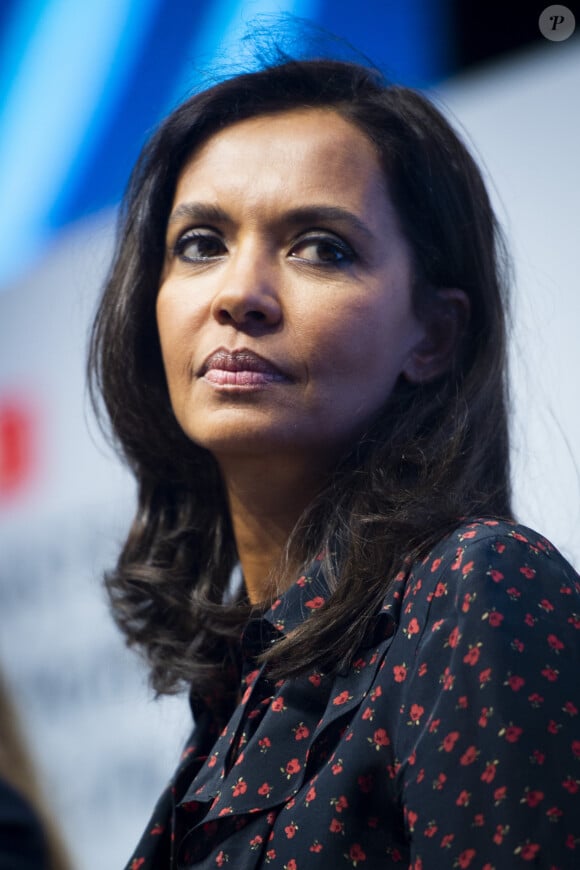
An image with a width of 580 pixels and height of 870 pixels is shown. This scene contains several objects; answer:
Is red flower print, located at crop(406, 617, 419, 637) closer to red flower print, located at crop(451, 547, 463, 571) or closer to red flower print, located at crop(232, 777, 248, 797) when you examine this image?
red flower print, located at crop(451, 547, 463, 571)

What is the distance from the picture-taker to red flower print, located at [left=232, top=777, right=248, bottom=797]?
135 centimetres

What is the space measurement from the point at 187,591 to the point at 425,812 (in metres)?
0.85

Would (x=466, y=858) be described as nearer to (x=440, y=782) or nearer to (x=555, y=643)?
(x=440, y=782)

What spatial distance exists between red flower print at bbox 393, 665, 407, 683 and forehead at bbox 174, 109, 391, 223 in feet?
2.24

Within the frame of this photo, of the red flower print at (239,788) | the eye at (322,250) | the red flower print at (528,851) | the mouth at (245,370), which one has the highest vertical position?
the eye at (322,250)

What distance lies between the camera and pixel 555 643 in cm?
115

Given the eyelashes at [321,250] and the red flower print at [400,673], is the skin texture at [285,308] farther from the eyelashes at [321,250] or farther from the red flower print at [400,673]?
the red flower print at [400,673]

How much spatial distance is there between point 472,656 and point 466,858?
0.19 m

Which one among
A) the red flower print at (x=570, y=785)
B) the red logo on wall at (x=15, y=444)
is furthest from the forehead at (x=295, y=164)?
the red logo on wall at (x=15, y=444)

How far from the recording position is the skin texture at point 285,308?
60.2 inches

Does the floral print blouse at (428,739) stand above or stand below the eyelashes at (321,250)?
below

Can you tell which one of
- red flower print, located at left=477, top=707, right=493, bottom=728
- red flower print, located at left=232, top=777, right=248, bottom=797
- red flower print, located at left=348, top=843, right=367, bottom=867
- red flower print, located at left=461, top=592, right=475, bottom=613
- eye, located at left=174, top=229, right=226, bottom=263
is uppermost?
eye, located at left=174, top=229, right=226, bottom=263

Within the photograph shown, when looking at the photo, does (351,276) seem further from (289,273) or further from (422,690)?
(422,690)

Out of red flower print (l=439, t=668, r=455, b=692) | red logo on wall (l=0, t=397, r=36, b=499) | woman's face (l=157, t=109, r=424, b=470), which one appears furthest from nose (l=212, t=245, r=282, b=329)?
red logo on wall (l=0, t=397, r=36, b=499)
